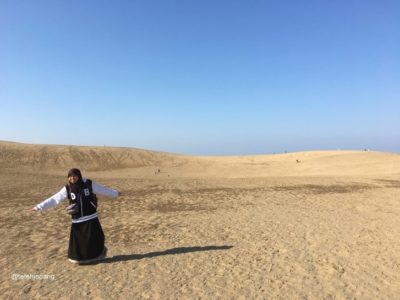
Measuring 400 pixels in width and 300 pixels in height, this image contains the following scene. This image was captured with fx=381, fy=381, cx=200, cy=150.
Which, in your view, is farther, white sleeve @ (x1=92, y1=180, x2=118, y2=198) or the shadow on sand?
the shadow on sand

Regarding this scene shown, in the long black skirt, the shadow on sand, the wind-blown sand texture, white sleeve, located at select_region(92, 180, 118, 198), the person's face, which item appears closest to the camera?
the wind-blown sand texture

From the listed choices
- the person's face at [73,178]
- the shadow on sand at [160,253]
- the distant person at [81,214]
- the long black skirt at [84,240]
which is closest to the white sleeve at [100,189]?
the distant person at [81,214]

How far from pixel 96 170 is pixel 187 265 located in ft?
98.2

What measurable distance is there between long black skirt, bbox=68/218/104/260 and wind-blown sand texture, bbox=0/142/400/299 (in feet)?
0.77

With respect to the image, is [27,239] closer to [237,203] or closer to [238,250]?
[238,250]

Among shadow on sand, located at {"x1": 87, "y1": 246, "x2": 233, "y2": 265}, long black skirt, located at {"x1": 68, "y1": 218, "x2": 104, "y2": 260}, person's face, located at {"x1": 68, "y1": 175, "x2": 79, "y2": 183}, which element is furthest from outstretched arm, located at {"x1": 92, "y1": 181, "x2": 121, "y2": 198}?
shadow on sand, located at {"x1": 87, "y1": 246, "x2": 233, "y2": 265}

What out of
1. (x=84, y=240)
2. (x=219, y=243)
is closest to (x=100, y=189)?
(x=84, y=240)

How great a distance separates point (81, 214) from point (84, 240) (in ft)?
1.61

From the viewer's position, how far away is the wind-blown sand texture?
612 cm

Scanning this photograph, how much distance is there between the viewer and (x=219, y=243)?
8.78 meters

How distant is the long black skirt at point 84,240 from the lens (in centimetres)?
711

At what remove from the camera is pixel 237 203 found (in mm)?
14367

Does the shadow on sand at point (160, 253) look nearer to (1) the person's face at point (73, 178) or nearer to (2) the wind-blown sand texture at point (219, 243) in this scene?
(2) the wind-blown sand texture at point (219, 243)

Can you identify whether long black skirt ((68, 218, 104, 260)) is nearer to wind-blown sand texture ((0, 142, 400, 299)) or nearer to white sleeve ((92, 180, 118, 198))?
wind-blown sand texture ((0, 142, 400, 299))
